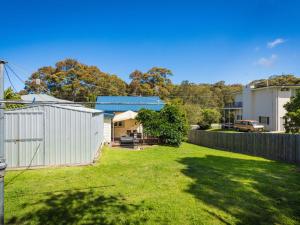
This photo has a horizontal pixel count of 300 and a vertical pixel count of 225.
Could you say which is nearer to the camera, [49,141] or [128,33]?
[49,141]

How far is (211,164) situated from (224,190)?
406 cm

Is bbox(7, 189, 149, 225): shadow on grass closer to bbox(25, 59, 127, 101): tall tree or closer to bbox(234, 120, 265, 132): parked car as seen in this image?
bbox(234, 120, 265, 132): parked car

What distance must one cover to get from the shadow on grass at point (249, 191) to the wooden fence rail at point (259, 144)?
2059 millimetres

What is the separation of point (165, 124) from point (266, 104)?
2112 centimetres

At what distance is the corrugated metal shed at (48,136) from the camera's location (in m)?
9.41

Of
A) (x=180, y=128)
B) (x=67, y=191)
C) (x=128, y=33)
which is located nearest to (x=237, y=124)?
(x=180, y=128)

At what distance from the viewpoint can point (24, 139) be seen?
9.44 metres

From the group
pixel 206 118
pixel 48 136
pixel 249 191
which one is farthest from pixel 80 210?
pixel 206 118

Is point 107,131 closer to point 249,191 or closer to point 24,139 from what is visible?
point 24,139

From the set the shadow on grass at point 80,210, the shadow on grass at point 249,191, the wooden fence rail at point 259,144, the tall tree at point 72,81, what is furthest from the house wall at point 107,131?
the tall tree at point 72,81

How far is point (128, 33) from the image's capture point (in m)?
18.7

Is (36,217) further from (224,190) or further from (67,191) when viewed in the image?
(224,190)

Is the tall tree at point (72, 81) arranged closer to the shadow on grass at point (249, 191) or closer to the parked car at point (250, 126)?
the parked car at point (250, 126)

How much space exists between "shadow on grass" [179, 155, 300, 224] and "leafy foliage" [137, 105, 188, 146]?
6.89 metres
